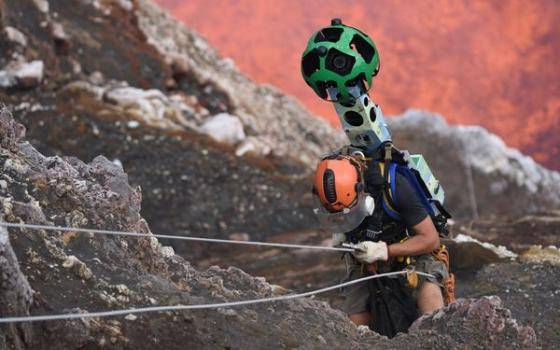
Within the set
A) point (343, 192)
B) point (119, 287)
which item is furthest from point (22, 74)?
point (119, 287)

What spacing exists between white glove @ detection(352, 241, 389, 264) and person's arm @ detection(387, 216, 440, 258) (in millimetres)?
111

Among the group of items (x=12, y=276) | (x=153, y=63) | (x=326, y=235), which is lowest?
(x=12, y=276)

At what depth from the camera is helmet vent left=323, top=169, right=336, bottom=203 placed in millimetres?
5973

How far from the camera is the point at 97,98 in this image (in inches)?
641

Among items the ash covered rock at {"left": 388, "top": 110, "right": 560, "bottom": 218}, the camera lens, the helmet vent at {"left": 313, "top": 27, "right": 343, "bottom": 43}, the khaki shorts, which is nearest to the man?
the khaki shorts

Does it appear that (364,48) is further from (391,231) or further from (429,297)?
(429,297)

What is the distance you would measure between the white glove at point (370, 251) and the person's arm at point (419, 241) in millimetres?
111

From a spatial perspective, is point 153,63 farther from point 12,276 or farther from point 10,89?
point 12,276

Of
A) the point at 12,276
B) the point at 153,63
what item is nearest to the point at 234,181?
the point at 153,63

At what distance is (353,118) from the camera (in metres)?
6.41

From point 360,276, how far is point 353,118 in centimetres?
110

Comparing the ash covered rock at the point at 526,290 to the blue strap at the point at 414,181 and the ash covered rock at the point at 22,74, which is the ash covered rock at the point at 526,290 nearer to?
the blue strap at the point at 414,181

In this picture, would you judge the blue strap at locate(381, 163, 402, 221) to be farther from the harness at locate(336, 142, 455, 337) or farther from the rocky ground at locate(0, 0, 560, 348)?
the rocky ground at locate(0, 0, 560, 348)

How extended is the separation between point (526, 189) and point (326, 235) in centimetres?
704
